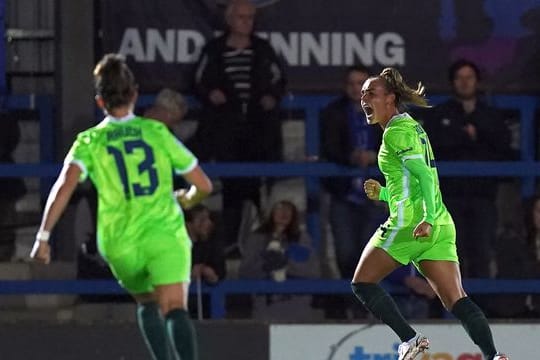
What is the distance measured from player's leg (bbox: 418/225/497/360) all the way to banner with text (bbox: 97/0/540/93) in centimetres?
263

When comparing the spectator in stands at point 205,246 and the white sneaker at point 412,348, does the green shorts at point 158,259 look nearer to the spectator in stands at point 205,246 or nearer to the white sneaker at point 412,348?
the white sneaker at point 412,348

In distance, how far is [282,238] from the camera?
1117cm

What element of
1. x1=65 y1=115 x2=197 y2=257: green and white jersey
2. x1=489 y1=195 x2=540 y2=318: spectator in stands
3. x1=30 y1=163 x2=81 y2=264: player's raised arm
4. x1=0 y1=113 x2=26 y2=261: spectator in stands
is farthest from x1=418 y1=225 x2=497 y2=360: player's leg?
x1=0 y1=113 x2=26 y2=261: spectator in stands

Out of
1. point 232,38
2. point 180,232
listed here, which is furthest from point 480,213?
point 180,232

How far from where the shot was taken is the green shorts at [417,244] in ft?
29.6

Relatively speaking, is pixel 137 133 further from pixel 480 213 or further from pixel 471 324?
pixel 480 213

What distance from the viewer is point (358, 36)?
11539mm

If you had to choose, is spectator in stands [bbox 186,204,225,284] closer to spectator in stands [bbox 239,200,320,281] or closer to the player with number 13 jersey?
spectator in stands [bbox 239,200,320,281]

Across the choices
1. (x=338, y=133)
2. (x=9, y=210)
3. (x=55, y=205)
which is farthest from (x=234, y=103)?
(x=55, y=205)

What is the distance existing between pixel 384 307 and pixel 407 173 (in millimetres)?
754

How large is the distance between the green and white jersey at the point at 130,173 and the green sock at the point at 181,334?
35cm

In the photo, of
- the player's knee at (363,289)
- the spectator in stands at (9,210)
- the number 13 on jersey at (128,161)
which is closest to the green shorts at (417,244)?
the player's knee at (363,289)

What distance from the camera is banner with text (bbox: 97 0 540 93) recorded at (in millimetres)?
11430

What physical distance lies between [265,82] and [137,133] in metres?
3.34
